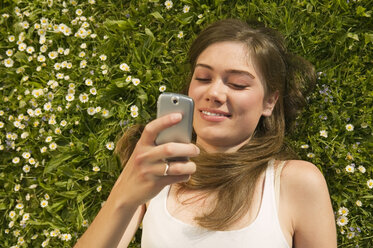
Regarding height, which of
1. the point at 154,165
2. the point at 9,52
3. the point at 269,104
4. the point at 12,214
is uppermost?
the point at 154,165

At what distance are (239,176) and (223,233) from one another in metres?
0.38

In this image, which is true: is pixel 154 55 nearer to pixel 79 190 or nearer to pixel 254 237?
pixel 79 190

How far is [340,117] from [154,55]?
5.20ft

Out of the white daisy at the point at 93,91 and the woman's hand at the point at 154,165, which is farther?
the white daisy at the point at 93,91

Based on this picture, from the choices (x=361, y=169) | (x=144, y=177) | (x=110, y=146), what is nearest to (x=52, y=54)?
(x=110, y=146)

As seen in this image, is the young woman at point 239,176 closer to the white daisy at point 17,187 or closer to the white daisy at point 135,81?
the white daisy at point 135,81

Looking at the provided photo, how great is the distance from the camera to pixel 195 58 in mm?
3000

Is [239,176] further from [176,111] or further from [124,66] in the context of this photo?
[124,66]

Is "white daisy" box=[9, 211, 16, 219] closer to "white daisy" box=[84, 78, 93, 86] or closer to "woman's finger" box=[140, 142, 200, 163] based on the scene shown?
"white daisy" box=[84, 78, 93, 86]

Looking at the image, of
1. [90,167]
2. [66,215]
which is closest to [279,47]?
[90,167]

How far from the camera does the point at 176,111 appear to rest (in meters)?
1.66

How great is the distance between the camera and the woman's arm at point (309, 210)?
2396mm

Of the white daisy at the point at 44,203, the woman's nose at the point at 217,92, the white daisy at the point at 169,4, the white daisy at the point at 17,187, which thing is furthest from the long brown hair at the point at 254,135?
the white daisy at the point at 17,187

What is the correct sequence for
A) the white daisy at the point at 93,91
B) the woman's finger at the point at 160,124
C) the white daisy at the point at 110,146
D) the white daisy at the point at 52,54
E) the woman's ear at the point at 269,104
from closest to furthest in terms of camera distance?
the woman's finger at the point at 160,124 → the woman's ear at the point at 269,104 → the white daisy at the point at 110,146 → the white daisy at the point at 93,91 → the white daisy at the point at 52,54
